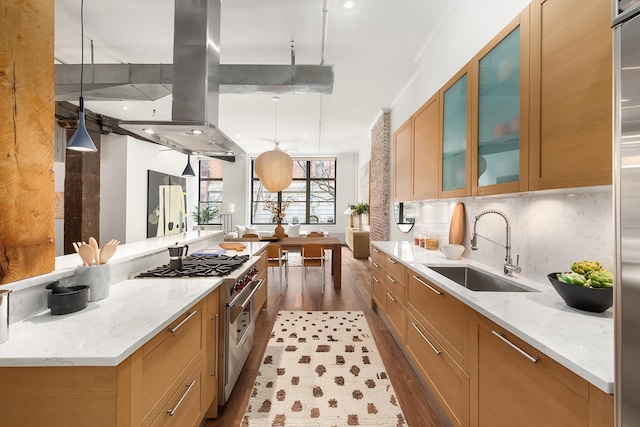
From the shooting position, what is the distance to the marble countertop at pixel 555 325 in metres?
0.82

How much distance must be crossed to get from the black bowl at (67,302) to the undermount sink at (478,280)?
7.30ft

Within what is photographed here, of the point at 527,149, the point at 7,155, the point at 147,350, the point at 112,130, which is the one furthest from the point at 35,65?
the point at 112,130

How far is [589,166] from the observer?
1.14 meters

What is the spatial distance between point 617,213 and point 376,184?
18.0 ft

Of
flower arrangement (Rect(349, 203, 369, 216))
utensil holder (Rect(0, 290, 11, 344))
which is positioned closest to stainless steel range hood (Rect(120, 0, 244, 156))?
utensil holder (Rect(0, 290, 11, 344))

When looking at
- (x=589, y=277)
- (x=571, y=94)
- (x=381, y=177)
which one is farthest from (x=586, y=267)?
(x=381, y=177)

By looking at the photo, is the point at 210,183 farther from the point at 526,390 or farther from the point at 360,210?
the point at 526,390

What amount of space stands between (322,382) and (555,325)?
1646 mm

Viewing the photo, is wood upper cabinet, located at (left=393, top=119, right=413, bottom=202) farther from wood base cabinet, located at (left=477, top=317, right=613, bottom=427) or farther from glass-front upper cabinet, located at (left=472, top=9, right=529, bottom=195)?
wood base cabinet, located at (left=477, top=317, right=613, bottom=427)

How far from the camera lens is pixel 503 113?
1.69 meters

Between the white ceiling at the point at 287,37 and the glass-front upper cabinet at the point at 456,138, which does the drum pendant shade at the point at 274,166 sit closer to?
the white ceiling at the point at 287,37

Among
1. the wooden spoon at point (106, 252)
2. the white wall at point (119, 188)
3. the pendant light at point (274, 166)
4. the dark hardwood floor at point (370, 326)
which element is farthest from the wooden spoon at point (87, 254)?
the white wall at point (119, 188)

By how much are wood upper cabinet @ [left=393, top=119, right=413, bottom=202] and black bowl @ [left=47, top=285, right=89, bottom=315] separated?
9.75 feet

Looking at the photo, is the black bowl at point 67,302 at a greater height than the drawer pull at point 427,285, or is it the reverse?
the black bowl at point 67,302
